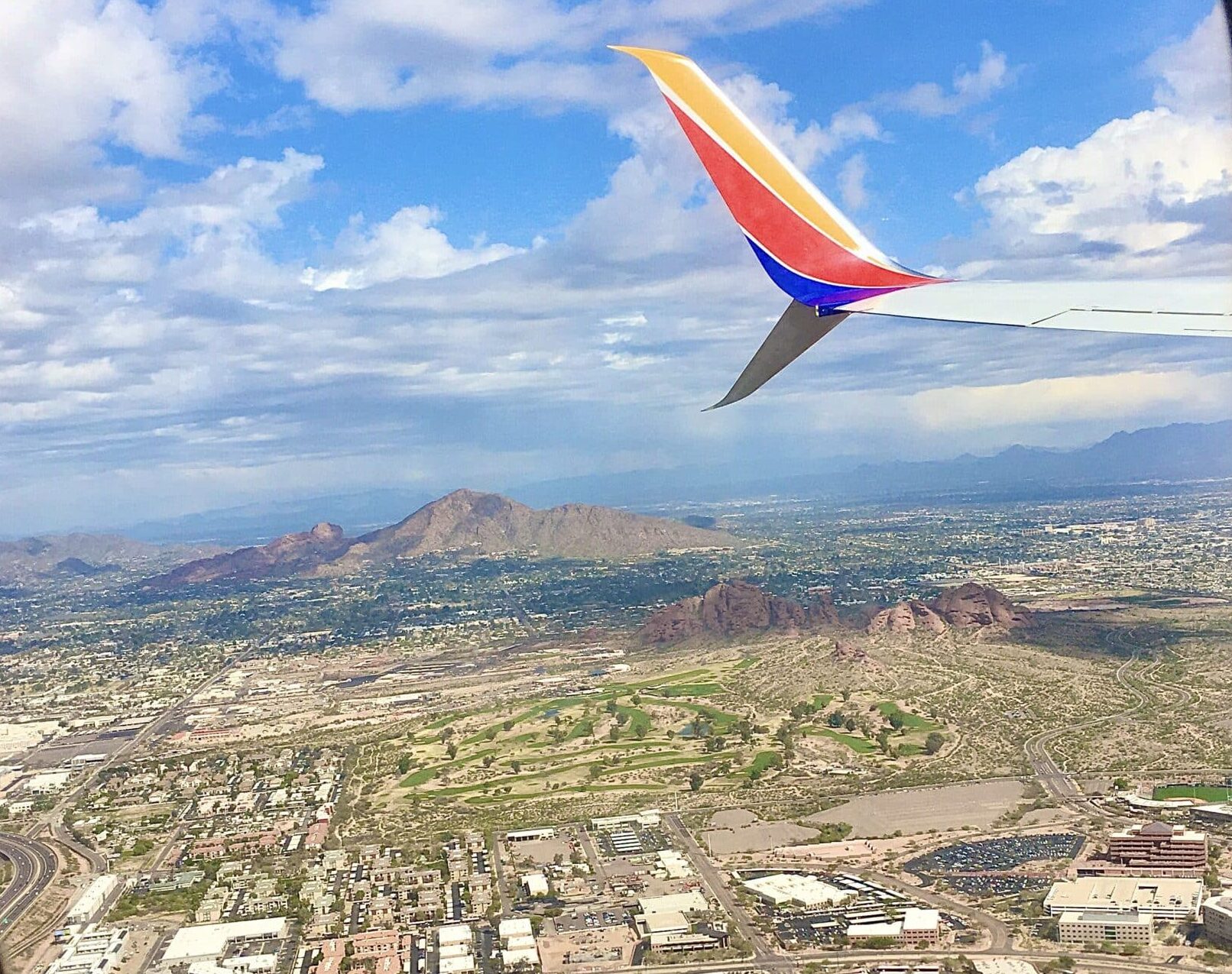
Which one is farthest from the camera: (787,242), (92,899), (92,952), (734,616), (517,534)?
(517,534)

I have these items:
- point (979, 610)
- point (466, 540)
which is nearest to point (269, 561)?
point (466, 540)

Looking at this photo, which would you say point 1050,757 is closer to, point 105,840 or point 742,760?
point 742,760

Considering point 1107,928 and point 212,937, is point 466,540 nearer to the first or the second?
point 212,937

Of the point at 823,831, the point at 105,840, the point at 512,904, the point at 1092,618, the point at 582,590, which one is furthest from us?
the point at 582,590

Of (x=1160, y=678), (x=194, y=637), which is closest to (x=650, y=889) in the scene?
(x=1160, y=678)

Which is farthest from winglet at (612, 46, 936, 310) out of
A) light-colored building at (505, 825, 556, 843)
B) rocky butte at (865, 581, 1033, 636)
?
rocky butte at (865, 581, 1033, 636)

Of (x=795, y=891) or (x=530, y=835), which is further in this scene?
(x=530, y=835)

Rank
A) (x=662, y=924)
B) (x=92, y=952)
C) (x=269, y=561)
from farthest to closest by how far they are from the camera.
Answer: (x=269, y=561) < (x=92, y=952) < (x=662, y=924)

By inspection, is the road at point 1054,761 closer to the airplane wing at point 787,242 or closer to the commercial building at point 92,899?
the commercial building at point 92,899
